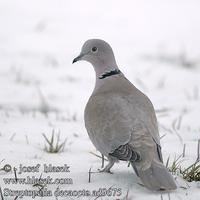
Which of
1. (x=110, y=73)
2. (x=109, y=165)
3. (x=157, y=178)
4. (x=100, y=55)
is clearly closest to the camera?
(x=157, y=178)

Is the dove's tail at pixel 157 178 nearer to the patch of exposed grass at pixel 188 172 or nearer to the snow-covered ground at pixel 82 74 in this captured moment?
the snow-covered ground at pixel 82 74

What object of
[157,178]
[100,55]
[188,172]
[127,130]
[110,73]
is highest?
[100,55]

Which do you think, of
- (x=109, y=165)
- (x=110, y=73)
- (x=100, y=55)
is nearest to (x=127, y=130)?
(x=109, y=165)

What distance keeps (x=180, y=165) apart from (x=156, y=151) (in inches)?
21.5

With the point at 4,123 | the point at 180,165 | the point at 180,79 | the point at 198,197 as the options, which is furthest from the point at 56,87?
the point at 198,197

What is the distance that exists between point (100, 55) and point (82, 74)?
164 inches

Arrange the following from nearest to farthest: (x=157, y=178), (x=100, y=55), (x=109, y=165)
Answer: (x=157, y=178) < (x=109, y=165) < (x=100, y=55)

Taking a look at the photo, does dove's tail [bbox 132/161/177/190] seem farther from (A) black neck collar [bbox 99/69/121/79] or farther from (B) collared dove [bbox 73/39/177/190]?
(A) black neck collar [bbox 99/69/121/79]

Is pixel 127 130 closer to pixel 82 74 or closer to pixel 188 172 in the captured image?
pixel 188 172

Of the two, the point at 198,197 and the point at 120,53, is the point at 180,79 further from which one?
the point at 198,197

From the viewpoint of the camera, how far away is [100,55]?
16.8 ft

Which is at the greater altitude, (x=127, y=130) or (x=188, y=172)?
(x=127, y=130)

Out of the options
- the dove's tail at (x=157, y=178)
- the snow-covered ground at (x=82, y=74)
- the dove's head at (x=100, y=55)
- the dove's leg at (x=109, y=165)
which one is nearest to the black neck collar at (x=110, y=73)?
the dove's head at (x=100, y=55)

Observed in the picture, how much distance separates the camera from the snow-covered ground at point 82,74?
176 inches
